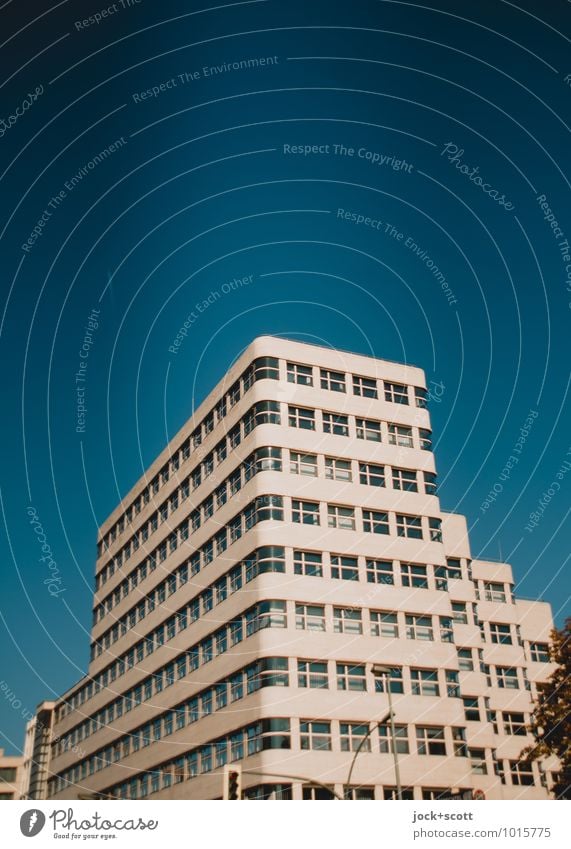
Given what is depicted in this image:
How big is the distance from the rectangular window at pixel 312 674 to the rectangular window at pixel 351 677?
2.85 ft

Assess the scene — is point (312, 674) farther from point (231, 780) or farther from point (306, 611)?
point (231, 780)

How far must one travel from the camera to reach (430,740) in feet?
140

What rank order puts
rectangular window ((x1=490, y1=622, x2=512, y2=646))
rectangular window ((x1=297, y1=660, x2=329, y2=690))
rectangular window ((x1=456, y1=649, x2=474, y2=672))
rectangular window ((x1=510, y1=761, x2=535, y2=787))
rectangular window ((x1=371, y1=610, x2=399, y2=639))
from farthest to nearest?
rectangular window ((x1=490, y1=622, x2=512, y2=646)), rectangular window ((x1=510, y1=761, x2=535, y2=787)), rectangular window ((x1=456, y1=649, x2=474, y2=672)), rectangular window ((x1=371, y1=610, x2=399, y2=639)), rectangular window ((x1=297, y1=660, x2=329, y2=690))

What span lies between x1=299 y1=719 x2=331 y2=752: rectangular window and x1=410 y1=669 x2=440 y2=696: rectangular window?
19.5 feet

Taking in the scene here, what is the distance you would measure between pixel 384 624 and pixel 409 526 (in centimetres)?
634

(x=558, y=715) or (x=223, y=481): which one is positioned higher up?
(x=223, y=481)

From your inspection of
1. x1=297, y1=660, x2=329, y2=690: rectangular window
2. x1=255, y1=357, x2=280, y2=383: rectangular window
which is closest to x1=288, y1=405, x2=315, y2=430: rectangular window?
x1=255, y1=357, x2=280, y2=383: rectangular window

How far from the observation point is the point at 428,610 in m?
46.2

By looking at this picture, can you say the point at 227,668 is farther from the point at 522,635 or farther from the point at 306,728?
the point at 522,635

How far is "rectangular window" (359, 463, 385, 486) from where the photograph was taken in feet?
158

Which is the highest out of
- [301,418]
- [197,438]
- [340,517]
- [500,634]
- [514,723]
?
[197,438]

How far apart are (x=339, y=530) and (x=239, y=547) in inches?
224

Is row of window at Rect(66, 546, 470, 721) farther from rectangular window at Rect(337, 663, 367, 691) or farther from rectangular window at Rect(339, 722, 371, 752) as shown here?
rectangular window at Rect(339, 722, 371, 752)

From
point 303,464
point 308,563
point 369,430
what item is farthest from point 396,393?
point 308,563
